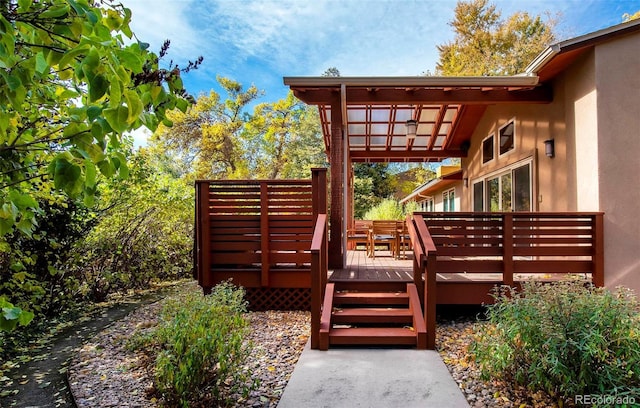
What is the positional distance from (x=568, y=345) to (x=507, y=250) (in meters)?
2.47

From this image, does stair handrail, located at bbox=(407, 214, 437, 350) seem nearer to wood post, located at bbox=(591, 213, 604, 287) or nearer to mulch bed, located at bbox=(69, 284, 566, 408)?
mulch bed, located at bbox=(69, 284, 566, 408)

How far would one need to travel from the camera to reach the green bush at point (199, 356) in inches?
104

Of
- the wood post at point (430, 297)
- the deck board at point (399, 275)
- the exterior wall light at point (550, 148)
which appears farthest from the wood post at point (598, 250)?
the wood post at point (430, 297)

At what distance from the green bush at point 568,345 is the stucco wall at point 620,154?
2.35 metres

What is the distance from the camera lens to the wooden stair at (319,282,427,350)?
13.4ft

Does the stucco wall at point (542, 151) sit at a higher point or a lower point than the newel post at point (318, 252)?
higher

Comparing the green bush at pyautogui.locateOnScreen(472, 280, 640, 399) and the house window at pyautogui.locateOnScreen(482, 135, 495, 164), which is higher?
the house window at pyautogui.locateOnScreen(482, 135, 495, 164)

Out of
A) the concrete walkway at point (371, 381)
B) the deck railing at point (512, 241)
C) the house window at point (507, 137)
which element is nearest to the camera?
the concrete walkway at point (371, 381)

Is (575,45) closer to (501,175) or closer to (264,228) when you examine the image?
(501,175)

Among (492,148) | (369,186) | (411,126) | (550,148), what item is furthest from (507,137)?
(369,186)

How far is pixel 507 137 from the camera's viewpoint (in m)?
8.02

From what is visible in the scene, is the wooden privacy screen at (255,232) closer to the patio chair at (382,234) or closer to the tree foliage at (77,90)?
the patio chair at (382,234)

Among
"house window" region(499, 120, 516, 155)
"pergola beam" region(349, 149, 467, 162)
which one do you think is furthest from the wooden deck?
"pergola beam" region(349, 149, 467, 162)

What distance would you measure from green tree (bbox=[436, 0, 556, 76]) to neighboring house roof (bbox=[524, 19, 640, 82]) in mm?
16574
